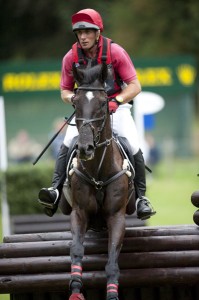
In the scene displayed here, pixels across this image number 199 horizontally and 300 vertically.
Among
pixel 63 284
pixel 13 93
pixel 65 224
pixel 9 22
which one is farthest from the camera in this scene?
pixel 9 22

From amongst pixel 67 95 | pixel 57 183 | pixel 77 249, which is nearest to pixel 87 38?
pixel 67 95

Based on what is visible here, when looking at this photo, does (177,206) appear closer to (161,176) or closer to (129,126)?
(161,176)

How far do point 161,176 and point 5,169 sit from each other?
41.1ft

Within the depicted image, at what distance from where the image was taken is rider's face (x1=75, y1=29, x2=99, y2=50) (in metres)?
8.62

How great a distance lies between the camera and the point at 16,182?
2042 centimetres

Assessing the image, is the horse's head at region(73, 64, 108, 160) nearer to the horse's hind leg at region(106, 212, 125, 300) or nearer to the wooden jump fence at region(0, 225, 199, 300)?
the horse's hind leg at region(106, 212, 125, 300)

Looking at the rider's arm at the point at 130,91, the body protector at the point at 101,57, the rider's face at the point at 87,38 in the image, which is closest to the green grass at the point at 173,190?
the rider's arm at the point at 130,91

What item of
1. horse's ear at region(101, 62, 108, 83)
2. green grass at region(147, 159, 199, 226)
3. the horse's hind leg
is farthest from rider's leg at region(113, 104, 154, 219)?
green grass at region(147, 159, 199, 226)

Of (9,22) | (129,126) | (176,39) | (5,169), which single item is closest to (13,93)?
(5,169)

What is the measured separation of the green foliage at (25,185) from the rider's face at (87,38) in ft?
38.3

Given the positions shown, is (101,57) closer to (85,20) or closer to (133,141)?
(85,20)

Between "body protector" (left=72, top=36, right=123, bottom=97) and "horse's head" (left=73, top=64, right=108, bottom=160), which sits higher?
"body protector" (left=72, top=36, right=123, bottom=97)

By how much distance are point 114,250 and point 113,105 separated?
4.63ft

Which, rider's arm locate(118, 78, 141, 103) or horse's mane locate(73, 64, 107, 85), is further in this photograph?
rider's arm locate(118, 78, 141, 103)
